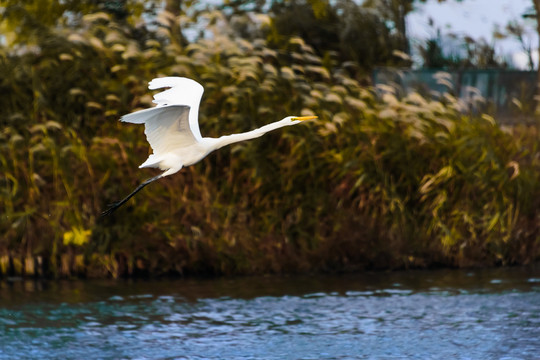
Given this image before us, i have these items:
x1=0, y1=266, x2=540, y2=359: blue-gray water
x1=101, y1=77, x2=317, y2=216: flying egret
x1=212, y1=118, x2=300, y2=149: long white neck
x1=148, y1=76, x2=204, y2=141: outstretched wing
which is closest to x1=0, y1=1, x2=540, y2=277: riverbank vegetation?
x1=0, y1=266, x2=540, y2=359: blue-gray water

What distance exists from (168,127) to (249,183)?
164 inches

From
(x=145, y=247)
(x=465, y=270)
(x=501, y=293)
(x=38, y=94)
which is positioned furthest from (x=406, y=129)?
(x=38, y=94)

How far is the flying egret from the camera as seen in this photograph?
5.59m

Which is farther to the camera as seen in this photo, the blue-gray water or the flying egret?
the blue-gray water

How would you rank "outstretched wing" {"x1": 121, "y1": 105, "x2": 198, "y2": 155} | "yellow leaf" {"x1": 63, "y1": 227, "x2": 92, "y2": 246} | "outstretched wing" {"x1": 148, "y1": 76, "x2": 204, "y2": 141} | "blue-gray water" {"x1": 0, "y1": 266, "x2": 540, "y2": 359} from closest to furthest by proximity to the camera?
"outstretched wing" {"x1": 121, "y1": 105, "x2": 198, "y2": 155}
"outstretched wing" {"x1": 148, "y1": 76, "x2": 204, "y2": 141}
"blue-gray water" {"x1": 0, "y1": 266, "x2": 540, "y2": 359}
"yellow leaf" {"x1": 63, "y1": 227, "x2": 92, "y2": 246}

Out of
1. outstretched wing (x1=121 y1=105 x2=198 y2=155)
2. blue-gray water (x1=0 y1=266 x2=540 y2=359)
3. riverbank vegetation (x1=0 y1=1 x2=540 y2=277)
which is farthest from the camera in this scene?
riverbank vegetation (x1=0 y1=1 x2=540 y2=277)

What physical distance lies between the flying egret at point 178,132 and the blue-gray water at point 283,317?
1.59 meters

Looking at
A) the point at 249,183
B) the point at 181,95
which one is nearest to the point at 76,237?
the point at 249,183

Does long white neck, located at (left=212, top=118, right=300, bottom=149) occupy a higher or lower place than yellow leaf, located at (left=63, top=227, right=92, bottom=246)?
higher

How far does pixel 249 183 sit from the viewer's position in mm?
9898

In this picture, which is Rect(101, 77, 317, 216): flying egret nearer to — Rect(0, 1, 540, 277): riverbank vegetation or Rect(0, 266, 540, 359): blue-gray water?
Rect(0, 266, 540, 359): blue-gray water

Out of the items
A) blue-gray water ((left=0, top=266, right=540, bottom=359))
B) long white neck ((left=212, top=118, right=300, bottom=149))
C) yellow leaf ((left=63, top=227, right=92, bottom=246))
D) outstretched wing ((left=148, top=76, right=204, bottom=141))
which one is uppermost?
outstretched wing ((left=148, top=76, right=204, bottom=141))

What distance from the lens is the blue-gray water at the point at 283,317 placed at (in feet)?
22.7

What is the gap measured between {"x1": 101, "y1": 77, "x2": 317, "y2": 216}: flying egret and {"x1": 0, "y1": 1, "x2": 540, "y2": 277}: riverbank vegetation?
11.7 ft
